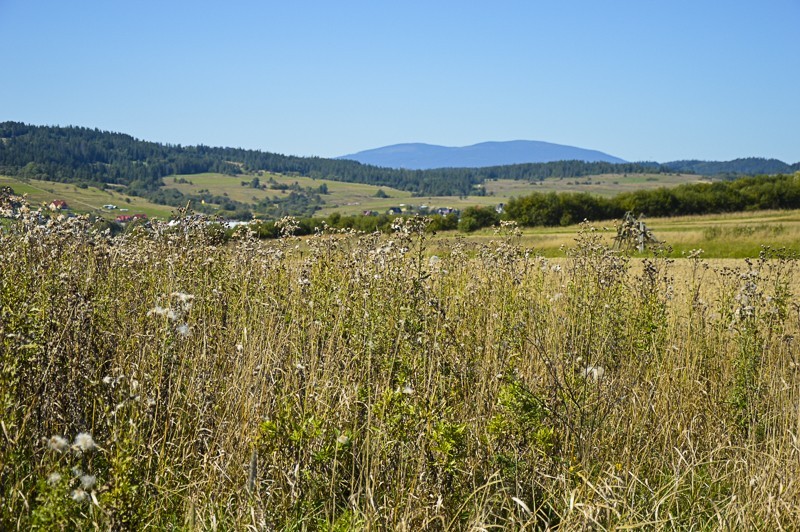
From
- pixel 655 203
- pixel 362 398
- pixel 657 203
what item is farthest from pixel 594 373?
pixel 657 203

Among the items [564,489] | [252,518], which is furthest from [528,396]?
[252,518]

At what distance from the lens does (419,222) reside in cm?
543

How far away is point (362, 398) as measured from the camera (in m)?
4.59

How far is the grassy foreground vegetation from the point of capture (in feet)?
12.0

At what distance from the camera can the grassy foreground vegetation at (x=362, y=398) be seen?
365 centimetres

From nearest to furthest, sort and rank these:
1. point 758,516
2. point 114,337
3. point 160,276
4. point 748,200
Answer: point 758,516
point 114,337
point 160,276
point 748,200

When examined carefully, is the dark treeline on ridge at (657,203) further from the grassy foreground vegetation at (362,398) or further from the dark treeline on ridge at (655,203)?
the grassy foreground vegetation at (362,398)

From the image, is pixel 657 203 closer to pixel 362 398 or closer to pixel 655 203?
pixel 655 203

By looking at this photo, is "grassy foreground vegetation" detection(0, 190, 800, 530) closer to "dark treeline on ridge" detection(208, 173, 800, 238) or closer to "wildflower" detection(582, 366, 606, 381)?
"wildflower" detection(582, 366, 606, 381)

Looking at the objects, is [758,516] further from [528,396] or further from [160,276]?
[160,276]

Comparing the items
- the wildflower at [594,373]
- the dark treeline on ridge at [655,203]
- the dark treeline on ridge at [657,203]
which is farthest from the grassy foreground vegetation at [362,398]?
the dark treeline on ridge at [657,203]

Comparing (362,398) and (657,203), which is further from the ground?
(657,203)

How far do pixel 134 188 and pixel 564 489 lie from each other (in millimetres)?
170282

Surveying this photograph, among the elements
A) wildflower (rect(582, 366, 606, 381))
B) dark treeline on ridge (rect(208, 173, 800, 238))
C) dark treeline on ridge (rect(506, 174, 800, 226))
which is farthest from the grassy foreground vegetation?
dark treeline on ridge (rect(506, 174, 800, 226))
